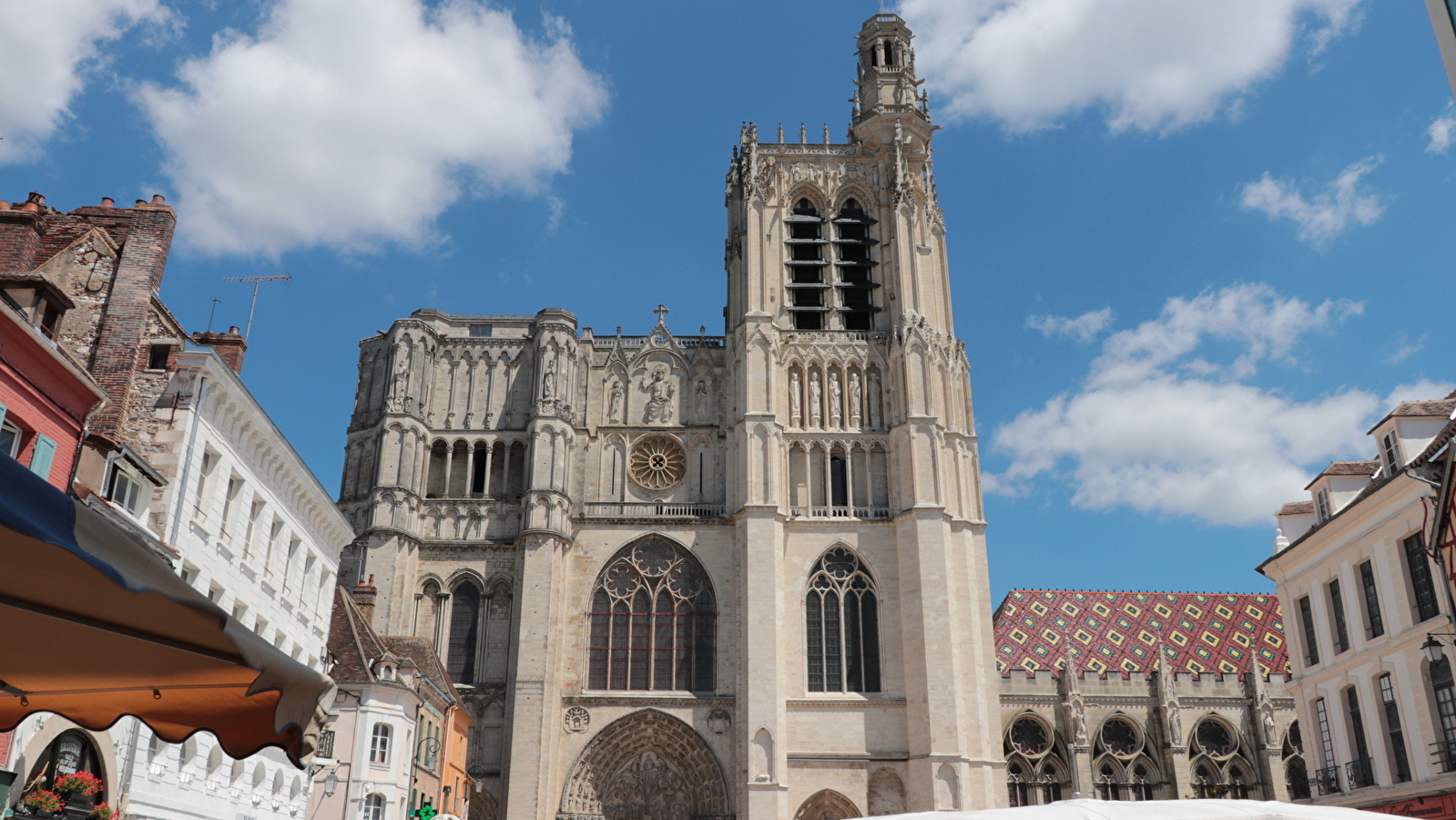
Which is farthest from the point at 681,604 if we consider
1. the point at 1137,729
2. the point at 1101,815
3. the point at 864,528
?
the point at 1101,815

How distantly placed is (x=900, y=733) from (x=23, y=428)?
2657 cm

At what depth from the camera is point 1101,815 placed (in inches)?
255

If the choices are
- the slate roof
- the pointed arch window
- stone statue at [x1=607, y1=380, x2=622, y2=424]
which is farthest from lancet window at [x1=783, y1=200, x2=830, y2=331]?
the slate roof

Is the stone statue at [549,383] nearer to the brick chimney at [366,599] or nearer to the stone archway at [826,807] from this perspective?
the brick chimney at [366,599]

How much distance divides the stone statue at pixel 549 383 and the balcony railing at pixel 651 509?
3.79 m

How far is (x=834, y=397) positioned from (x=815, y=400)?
683 millimetres

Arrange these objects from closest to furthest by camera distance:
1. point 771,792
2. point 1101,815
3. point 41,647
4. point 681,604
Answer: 1. point 41,647
2. point 1101,815
3. point 771,792
4. point 681,604

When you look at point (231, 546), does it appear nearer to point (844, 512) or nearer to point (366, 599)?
point (366, 599)

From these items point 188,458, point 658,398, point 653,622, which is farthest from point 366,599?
point 188,458

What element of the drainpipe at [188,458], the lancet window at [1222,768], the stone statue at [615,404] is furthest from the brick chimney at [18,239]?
the lancet window at [1222,768]

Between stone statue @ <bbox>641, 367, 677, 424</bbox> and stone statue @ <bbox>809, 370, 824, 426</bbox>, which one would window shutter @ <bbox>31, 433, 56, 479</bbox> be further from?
stone statue @ <bbox>809, 370, 824, 426</bbox>

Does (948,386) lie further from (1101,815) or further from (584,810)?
(1101,815)

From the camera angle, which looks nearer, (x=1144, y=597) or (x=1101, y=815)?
(x=1101, y=815)

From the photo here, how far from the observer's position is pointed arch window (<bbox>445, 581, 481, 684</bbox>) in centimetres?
3397
